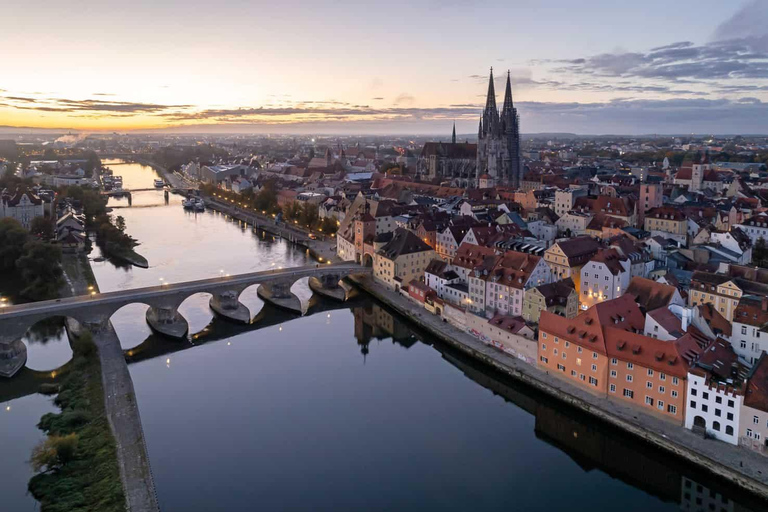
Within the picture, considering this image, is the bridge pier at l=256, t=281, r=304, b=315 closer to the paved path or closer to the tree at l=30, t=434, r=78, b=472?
the paved path

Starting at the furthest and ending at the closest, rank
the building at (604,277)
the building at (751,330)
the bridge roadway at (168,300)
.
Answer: the building at (604,277) < the bridge roadway at (168,300) < the building at (751,330)

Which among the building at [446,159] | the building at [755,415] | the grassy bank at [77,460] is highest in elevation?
the building at [446,159]

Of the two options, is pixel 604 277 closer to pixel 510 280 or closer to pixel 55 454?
pixel 510 280

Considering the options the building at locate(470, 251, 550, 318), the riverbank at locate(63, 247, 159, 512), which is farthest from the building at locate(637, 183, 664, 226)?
the riverbank at locate(63, 247, 159, 512)

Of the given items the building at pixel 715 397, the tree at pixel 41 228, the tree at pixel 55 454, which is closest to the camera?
the tree at pixel 55 454

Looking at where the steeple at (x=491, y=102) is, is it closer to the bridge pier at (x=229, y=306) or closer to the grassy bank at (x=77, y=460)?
the bridge pier at (x=229, y=306)

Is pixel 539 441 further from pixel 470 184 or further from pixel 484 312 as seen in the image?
pixel 470 184

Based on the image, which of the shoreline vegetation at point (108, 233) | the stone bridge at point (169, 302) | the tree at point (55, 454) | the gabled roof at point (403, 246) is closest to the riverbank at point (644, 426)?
the gabled roof at point (403, 246)
